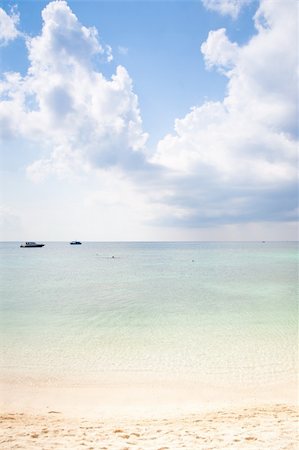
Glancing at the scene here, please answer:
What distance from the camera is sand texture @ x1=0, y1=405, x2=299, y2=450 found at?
265 inches

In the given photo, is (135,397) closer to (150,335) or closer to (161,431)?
(161,431)

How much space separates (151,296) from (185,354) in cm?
1658

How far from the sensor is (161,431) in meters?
7.65

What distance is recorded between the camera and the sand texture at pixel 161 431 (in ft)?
22.1

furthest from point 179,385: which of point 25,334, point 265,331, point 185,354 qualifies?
point 25,334

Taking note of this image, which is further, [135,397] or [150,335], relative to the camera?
[150,335]

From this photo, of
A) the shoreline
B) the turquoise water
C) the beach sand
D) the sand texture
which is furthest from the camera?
the turquoise water

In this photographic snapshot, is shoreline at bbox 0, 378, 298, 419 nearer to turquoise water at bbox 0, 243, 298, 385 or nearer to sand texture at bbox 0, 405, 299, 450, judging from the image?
turquoise water at bbox 0, 243, 298, 385

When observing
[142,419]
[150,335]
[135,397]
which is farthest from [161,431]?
[150,335]

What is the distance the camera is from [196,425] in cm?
802

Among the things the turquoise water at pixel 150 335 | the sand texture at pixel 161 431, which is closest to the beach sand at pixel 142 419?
the sand texture at pixel 161 431

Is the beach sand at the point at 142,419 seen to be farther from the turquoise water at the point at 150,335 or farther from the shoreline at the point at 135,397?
the turquoise water at the point at 150,335

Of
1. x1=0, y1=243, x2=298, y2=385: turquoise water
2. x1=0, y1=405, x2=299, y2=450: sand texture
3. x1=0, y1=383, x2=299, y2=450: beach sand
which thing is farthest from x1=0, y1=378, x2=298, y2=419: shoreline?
x1=0, y1=405, x2=299, y2=450: sand texture

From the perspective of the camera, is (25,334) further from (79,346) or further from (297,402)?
(297,402)
